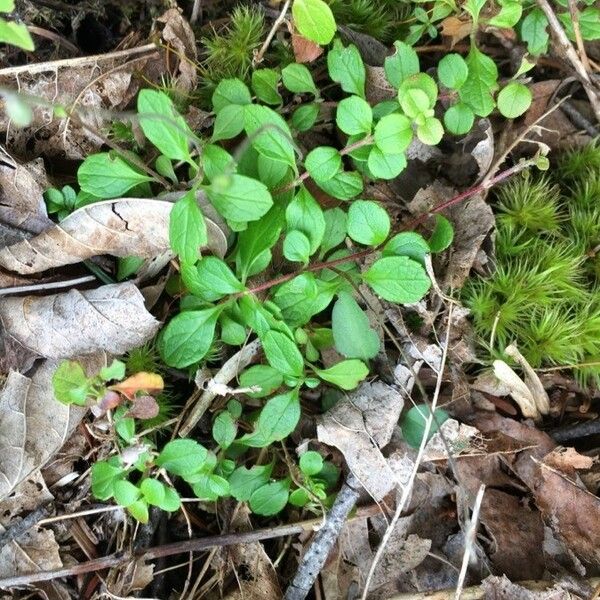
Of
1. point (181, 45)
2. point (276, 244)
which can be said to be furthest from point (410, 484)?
point (181, 45)

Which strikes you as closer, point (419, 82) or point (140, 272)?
point (419, 82)

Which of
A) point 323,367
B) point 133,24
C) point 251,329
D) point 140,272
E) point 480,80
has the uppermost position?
point 133,24

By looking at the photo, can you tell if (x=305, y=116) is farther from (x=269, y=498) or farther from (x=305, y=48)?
(x=269, y=498)

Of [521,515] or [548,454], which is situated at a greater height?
[548,454]

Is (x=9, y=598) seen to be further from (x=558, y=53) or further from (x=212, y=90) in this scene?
(x=558, y=53)

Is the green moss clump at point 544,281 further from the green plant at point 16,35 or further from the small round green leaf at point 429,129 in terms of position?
the green plant at point 16,35

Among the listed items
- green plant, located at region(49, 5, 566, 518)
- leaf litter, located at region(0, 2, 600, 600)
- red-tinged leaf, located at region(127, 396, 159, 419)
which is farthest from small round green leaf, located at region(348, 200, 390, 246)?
red-tinged leaf, located at region(127, 396, 159, 419)

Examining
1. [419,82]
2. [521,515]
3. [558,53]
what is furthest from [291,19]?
[521,515]
